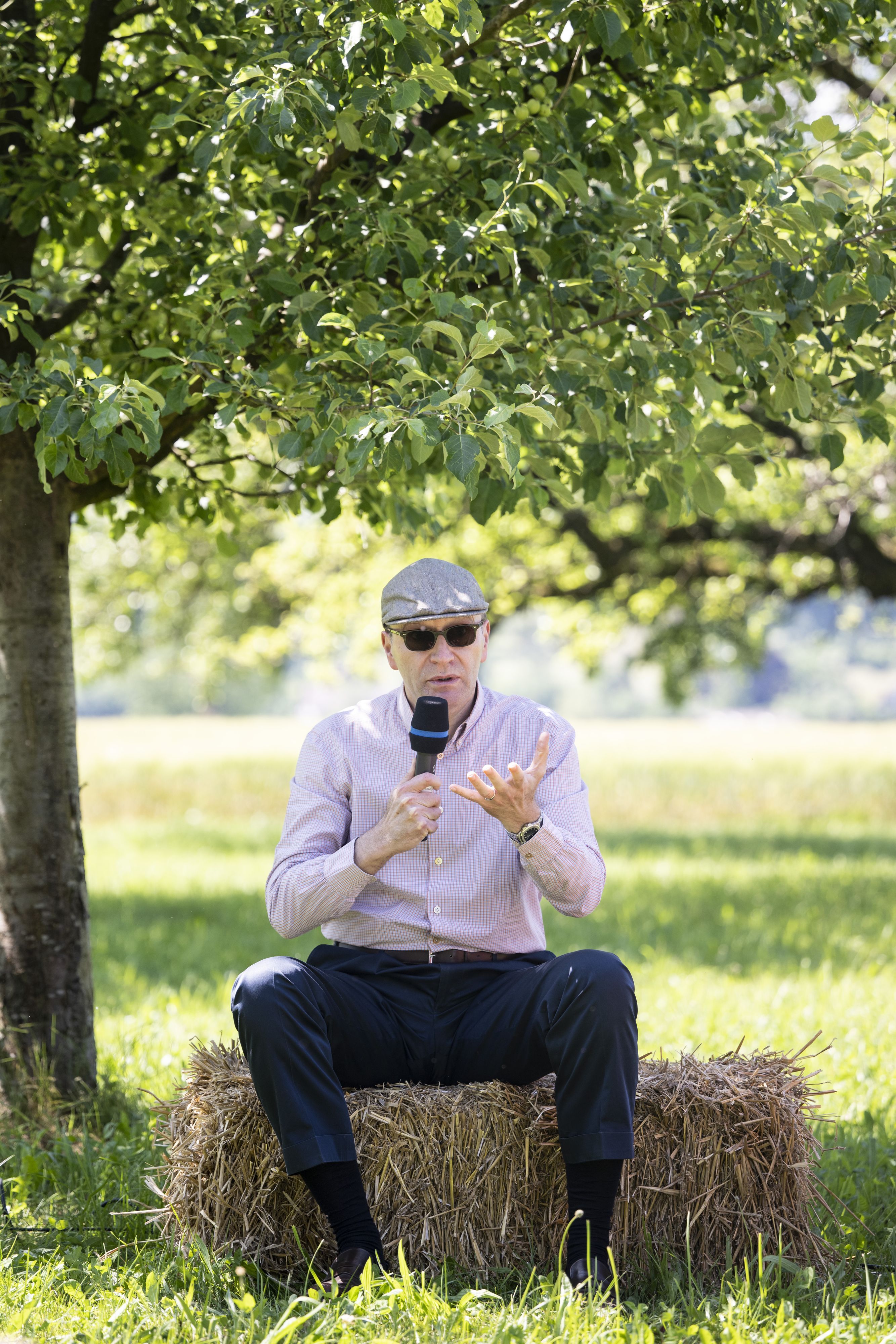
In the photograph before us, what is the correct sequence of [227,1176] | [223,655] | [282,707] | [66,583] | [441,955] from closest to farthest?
[227,1176]
[441,955]
[66,583]
[223,655]
[282,707]

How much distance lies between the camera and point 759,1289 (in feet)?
10.2

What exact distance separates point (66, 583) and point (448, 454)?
6.94 feet

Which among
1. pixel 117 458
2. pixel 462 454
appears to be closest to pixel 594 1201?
pixel 462 454

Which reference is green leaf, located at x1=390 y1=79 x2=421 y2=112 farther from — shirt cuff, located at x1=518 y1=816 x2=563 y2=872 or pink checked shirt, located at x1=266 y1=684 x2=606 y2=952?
shirt cuff, located at x1=518 y1=816 x2=563 y2=872

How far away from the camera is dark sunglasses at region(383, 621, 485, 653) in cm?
358

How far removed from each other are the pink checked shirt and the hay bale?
452 millimetres

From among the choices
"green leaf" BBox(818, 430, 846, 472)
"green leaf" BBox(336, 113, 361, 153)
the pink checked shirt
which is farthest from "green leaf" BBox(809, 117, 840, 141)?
the pink checked shirt

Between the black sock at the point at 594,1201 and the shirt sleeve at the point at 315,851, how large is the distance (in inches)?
36.4

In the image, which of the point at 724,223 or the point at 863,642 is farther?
the point at 863,642

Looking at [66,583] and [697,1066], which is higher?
[66,583]

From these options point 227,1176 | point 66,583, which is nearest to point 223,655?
point 66,583

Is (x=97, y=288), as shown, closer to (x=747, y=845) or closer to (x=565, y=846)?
(x=565, y=846)

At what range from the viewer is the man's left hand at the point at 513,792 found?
3.16 metres

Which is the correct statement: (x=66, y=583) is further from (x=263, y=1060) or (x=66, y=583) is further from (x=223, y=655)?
(x=223, y=655)
